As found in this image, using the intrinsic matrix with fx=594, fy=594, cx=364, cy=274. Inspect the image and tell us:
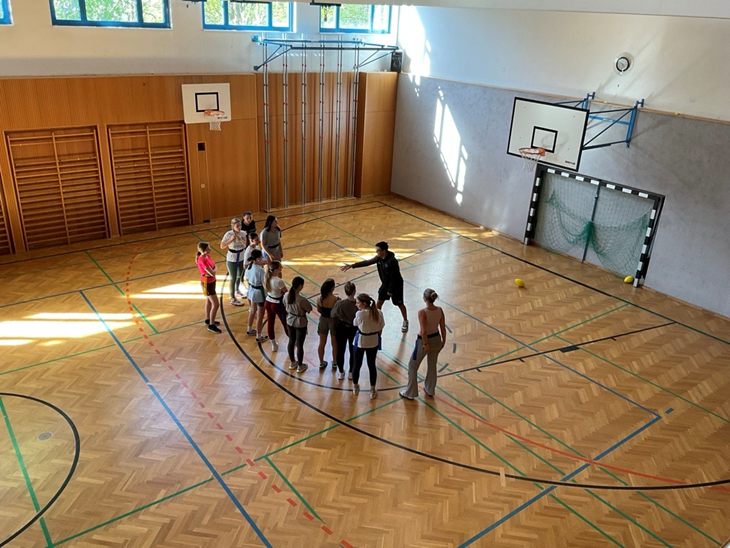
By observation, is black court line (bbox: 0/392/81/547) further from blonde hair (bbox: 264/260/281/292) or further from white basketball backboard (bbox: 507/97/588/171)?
white basketball backboard (bbox: 507/97/588/171)

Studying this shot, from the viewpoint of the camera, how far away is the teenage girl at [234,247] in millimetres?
9742

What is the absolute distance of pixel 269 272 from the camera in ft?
27.8

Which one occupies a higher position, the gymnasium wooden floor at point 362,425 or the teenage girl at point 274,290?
the teenage girl at point 274,290

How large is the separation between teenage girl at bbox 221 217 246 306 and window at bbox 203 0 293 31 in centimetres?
660

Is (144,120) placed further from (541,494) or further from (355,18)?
(541,494)

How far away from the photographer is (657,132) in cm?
1166

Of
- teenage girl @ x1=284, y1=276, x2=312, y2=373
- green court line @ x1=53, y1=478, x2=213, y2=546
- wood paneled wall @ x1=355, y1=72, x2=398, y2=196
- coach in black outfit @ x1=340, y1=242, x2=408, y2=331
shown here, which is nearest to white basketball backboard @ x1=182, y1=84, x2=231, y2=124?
wood paneled wall @ x1=355, y1=72, x2=398, y2=196

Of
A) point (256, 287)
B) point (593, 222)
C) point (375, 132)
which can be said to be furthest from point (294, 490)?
point (375, 132)

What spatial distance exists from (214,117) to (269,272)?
711 cm

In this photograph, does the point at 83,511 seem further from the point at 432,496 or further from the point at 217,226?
the point at 217,226

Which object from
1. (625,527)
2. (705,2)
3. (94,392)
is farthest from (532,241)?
(94,392)

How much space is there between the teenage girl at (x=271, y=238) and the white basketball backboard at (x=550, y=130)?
6.05m

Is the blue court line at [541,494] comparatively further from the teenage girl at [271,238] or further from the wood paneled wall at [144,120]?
the wood paneled wall at [144,120]

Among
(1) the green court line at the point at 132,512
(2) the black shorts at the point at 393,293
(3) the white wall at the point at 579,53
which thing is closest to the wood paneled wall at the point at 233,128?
(3) the white wall at the point at 579,53
